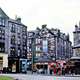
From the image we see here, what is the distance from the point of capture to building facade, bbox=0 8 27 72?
45719mm

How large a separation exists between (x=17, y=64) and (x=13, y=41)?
5.73 m

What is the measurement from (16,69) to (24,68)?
3404 millimetres

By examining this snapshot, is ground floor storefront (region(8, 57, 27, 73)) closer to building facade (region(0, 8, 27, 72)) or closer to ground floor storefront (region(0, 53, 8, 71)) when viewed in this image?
building facade (region(0, 8, 27, 72))

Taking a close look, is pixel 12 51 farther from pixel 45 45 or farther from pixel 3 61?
pixel 45 45

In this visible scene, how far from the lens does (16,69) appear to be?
158 ft

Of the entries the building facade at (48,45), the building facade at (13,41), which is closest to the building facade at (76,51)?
the building facade at (48,45)

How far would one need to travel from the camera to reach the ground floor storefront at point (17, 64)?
47006mm

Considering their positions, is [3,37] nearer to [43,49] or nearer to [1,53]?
[1,53]

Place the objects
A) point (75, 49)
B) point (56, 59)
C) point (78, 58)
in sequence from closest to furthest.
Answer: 1. point (78, 58)
2. point (75, 49)
3. point (56, 59)

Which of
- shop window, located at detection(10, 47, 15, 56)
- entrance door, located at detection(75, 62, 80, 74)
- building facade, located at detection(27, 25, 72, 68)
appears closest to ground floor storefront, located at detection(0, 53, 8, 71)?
shop window, located at detection(10, 47, 15, 56)

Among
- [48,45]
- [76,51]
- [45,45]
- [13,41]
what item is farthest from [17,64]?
[76,51]

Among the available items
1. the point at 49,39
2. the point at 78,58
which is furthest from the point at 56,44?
the point at 78,58

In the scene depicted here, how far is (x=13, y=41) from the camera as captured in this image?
48.1 m

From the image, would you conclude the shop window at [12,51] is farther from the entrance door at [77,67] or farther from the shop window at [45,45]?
the entrance door at [77,67]
